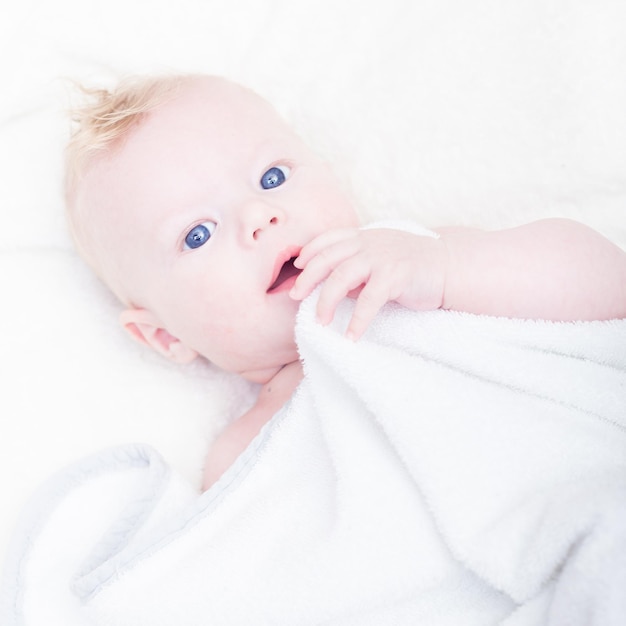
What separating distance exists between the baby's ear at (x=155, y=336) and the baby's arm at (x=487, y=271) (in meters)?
0.42

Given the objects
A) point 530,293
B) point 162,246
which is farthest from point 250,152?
point 530,293

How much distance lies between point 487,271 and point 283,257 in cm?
30

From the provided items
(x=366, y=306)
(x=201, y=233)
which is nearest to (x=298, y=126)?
(x=201, y=233)

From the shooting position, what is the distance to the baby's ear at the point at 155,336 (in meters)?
1.48

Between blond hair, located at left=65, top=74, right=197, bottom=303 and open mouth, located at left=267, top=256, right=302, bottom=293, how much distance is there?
1.15 feet

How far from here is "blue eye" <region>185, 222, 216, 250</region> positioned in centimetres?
130

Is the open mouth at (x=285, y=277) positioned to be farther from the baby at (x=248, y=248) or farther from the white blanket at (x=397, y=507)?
the white blanket at (x=397, y=507)

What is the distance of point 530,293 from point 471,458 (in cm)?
26

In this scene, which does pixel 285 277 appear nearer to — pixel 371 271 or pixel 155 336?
pixel 371 271

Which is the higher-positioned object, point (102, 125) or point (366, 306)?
point (102, 125)

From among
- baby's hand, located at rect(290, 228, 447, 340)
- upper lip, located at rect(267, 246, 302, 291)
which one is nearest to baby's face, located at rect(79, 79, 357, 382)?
Answer: upper lip, located at rect(267, 246, 302, 291)

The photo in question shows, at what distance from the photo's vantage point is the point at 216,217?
130cm

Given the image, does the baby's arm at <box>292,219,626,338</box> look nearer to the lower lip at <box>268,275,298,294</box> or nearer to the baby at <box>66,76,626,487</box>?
the baby at <box>66,76,626,487</box>

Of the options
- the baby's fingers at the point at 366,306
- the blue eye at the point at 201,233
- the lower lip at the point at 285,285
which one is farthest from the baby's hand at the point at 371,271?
the blue eye at the point at 201,233
